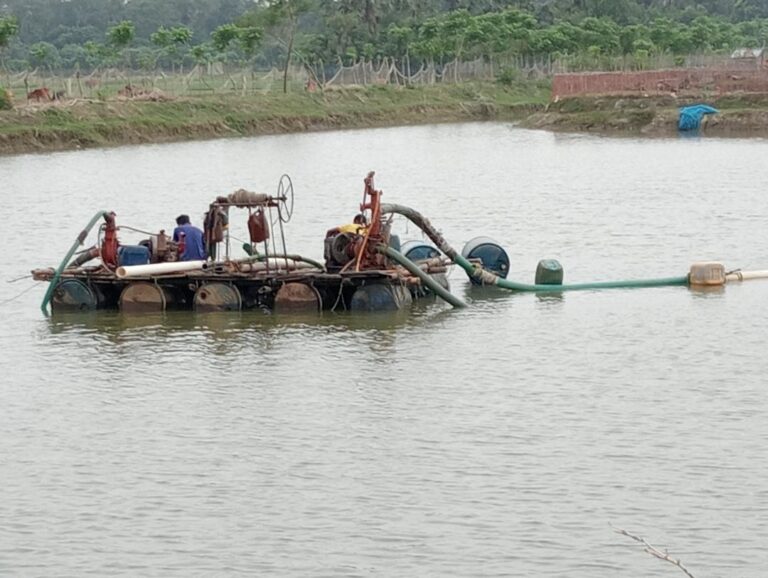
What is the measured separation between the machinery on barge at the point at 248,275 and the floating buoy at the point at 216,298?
0.05ft

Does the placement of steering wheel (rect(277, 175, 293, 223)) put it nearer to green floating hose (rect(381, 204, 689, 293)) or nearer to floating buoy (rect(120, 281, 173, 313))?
green floating hose (rect(381, 204, 689, 293))

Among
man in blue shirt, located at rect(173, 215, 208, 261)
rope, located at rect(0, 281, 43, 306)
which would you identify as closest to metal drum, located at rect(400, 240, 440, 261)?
man in blue shirt, located at rect(173, 215, 208, 261)

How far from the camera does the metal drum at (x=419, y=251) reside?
2556 centimetres

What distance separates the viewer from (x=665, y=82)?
72.6 metres

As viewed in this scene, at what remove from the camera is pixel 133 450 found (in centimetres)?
1728

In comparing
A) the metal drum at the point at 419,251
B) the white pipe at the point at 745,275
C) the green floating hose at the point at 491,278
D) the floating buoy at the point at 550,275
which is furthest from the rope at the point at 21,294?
the white pipe at the point at 745,275

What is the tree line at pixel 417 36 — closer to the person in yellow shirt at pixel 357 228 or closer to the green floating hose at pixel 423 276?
the green floating hose at pixel 423 276

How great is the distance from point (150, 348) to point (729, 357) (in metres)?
7.90

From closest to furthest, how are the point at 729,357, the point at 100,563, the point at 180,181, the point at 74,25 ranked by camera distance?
the point at 100,563
the point at 729,357
the point at 180,181
the point at 74,25

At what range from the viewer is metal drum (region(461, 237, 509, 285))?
2664 centimetres

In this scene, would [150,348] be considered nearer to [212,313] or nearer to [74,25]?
[212,313]

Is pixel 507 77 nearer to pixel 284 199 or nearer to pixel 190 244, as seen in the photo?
pixel 190 244

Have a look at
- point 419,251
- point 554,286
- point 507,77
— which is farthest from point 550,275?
point 507,77

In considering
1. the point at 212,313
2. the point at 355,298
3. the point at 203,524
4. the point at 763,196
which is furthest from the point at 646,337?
the point at 763,196
